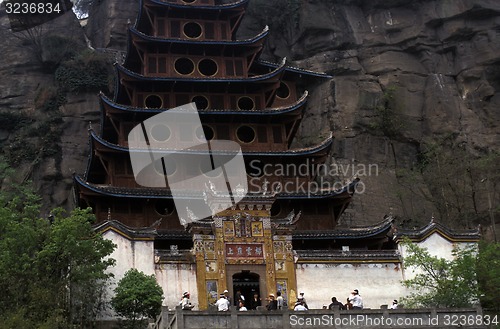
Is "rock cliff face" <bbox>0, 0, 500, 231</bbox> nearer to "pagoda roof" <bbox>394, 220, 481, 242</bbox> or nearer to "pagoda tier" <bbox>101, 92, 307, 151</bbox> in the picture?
"pagoda tier" <bbox>101, 92, 307, 151</bbox>

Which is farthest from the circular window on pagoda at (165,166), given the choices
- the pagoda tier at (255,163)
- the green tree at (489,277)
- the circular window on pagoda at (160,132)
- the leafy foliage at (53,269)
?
the green tree at (489,277)

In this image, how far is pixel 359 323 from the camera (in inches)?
1033

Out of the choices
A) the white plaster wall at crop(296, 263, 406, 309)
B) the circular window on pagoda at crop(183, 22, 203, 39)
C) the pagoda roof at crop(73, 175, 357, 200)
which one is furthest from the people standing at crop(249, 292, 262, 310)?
the circular window on pagoda at crop(183, 22, 203, 39)

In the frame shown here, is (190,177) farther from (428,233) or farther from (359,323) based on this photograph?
(359,323)

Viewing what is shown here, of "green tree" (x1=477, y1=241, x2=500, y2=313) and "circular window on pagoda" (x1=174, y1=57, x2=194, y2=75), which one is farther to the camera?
"circular window on pagoda" (x1=174, y1=57, x2=194, y2=75)

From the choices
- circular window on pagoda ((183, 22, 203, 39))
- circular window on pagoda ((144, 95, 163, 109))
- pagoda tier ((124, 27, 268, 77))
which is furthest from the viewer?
circular window on pagoda ((183, 22, 203, 39))

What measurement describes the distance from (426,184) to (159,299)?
24815 mm

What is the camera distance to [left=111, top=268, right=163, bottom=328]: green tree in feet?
99.8

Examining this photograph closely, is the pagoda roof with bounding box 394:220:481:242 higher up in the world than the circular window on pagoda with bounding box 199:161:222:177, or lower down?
lower down

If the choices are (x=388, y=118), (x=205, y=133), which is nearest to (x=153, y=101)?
(x=205, y=133)

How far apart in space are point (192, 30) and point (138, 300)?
62.0ft

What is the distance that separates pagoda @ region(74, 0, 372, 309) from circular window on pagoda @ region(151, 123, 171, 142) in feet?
0.21

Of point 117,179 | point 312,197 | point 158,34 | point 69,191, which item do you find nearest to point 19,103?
point 69,191

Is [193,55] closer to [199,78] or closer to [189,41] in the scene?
[189,41]
